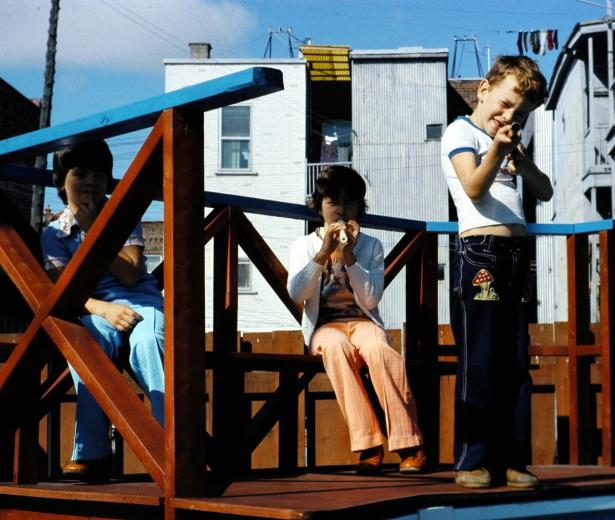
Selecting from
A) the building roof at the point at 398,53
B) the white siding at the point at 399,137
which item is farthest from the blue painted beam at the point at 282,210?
the building roof at the point at 398,53

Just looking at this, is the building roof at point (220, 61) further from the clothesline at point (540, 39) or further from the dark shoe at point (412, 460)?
the dark shoe at point (412, 460)

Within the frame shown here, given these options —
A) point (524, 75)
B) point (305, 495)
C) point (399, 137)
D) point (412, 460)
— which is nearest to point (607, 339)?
point (412, 460)

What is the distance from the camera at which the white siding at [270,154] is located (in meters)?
26.4

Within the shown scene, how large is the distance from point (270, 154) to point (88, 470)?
77.5ft

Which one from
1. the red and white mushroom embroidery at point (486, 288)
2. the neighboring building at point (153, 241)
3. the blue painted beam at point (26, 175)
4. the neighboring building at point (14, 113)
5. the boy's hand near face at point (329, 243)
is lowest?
the red and white mushroom embroidery at point (486, 288)

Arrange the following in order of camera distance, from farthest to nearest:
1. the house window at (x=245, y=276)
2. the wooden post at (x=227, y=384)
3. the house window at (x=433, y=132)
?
the house window at (x=433, y=132)
the house window at (x=245, y=276)
the wooden post at (x=227, y=384)

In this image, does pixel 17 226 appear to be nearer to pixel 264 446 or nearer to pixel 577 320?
pixel 577 320

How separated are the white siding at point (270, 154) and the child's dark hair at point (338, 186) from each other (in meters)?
22.0

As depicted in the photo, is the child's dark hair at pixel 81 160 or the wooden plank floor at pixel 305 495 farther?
the child's dark hair at pixel 81 160

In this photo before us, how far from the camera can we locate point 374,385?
376cm

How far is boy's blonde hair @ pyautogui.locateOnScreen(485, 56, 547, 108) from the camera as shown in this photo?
325 centimetres

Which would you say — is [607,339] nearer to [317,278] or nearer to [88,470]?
[317,278]

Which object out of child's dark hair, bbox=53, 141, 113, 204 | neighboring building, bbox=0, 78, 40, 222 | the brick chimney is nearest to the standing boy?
child's dark hair, bbox=53, 141, 113, 204

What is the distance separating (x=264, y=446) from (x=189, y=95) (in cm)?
635
